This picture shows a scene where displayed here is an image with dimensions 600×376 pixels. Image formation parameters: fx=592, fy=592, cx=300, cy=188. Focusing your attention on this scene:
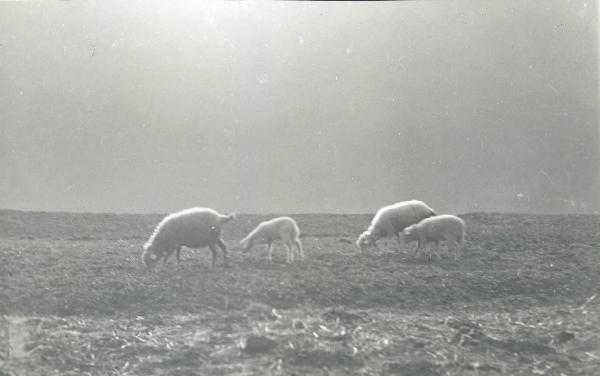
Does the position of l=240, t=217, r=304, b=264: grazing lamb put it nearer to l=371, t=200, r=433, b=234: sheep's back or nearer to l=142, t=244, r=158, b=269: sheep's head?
l=142, t=244, r=158, b=269: sheep's head

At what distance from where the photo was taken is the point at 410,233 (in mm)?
10266

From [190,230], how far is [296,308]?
307 centimetres

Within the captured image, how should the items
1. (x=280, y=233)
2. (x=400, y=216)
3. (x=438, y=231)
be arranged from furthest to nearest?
(x=400, y=216), (x=438, y=231), (x=280, y=233)

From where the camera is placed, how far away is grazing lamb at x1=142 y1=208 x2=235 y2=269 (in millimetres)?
Answer: 8961

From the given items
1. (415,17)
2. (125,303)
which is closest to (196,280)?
(125,303)

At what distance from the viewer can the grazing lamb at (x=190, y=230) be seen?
8961mm

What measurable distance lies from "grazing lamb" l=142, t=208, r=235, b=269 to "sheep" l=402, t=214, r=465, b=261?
3295 mm

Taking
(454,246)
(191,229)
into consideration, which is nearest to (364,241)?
(454,246)

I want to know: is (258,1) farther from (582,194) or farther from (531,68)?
(582,194)

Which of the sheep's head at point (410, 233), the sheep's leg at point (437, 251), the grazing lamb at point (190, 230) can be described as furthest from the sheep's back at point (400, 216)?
the grazing lamb at point (190, 230)

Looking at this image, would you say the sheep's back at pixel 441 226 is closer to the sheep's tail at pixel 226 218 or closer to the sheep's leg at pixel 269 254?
the sheep's leg at pixel 269 254

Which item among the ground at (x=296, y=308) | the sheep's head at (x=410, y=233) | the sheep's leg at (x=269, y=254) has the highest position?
the sheep's head at (x=410, y=233)

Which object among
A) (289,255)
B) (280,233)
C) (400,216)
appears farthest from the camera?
(400,216)

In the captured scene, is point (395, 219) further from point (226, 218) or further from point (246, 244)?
point (226, 218)
